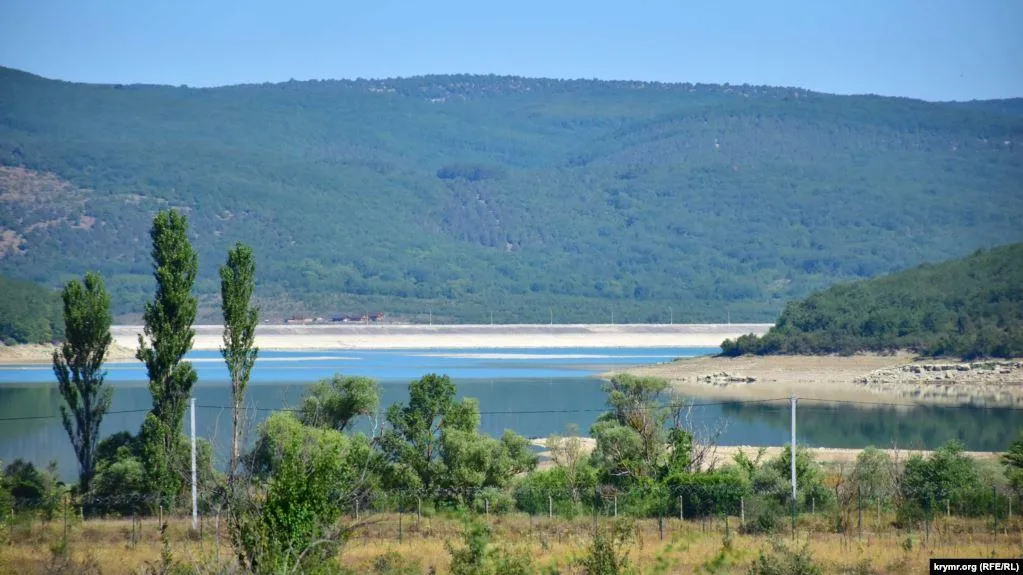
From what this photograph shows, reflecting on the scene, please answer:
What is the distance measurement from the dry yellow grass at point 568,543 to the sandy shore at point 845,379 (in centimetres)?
3523

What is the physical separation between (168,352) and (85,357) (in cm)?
283

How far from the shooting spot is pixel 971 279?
10025 centimetres

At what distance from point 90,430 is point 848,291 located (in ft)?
252

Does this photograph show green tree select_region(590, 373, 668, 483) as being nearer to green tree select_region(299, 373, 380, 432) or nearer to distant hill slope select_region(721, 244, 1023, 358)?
green tree select_region(299, 373, 380, 432)

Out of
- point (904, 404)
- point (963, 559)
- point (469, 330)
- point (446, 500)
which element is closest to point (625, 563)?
point (963, 559)

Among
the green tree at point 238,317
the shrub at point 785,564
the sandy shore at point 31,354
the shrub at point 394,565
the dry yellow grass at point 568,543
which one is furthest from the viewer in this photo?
the sandy shore at point 31,354

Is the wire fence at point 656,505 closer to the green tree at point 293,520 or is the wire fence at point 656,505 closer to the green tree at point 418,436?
the green tree at point 418,436

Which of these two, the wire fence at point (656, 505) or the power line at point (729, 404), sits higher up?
Result: the power line at point (729, 404)

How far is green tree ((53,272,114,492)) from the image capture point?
3525 cm

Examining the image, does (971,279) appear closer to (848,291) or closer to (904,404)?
(848,291)

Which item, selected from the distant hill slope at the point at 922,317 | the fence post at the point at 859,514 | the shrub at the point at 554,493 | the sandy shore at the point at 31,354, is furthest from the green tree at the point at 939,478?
the sandy shore at the point at 31,354

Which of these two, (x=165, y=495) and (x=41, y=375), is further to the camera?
(x=41, y=375)

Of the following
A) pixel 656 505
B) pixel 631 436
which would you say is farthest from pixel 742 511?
pixel 631 436

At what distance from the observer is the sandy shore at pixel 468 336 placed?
12531cm
